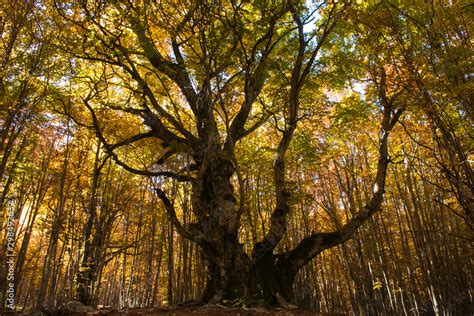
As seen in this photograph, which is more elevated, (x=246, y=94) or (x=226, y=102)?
(x=226, y=102)

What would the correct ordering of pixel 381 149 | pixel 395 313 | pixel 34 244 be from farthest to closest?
pixel 34 244, pixel 395 313, pixel 381 149

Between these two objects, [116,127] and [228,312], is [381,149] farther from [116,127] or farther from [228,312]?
[116,127]

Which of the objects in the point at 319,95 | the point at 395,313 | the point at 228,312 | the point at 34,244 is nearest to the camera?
the point at 228,312

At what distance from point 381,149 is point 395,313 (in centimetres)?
642

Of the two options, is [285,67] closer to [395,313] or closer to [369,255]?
[369,255]

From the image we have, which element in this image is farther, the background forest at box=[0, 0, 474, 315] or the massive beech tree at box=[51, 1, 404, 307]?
the massive beech tree at box=[51, 1, 404, 307]

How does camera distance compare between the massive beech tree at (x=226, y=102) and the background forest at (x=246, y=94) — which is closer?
the background forest at (x=246, y=94)

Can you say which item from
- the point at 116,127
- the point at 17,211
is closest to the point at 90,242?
the point at 17,211

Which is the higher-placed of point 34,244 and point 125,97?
point 125,97

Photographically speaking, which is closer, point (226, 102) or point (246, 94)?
point (246, 94)

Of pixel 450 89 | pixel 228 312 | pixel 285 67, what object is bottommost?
pixel 228 312

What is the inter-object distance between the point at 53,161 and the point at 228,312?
8410 mm

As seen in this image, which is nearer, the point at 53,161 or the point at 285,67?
the point at 285,67

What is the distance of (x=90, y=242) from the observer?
30.4ft
